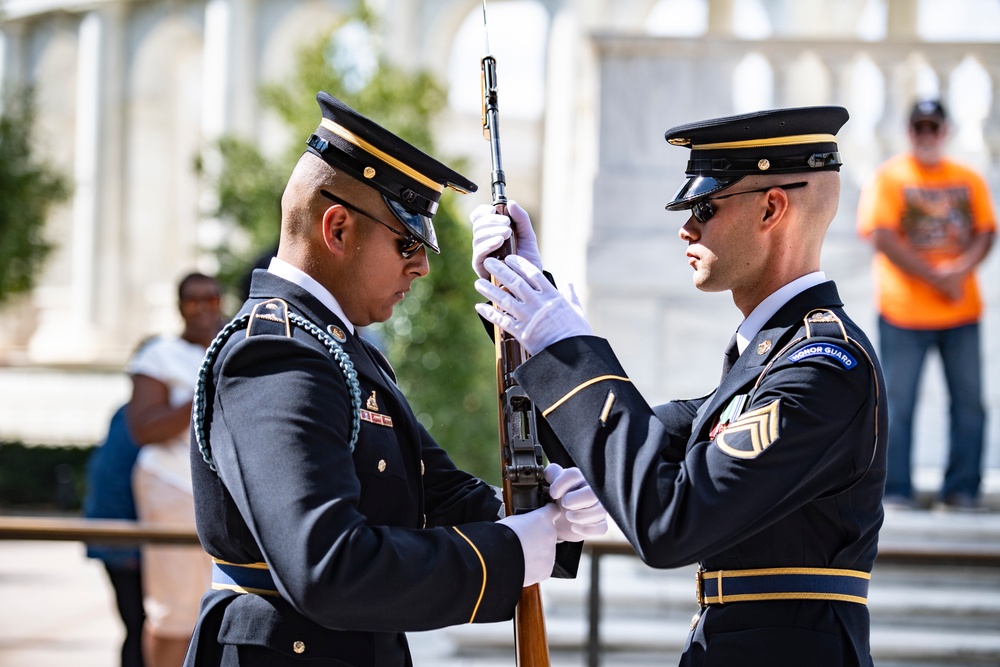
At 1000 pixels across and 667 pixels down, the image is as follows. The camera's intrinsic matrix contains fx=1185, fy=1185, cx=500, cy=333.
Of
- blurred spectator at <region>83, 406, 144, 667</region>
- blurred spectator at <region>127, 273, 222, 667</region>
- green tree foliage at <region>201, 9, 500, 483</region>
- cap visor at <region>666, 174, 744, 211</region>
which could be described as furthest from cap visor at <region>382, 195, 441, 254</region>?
→ green tree foliage at <region>201, 9, 500, 483</region>

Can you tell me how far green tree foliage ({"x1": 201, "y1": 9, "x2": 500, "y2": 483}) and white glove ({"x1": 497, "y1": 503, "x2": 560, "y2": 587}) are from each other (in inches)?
251

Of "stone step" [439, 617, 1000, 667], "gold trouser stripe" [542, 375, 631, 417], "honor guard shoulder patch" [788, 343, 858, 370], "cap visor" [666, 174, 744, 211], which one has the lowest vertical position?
"stone step" [439, 617, 1000, 667]

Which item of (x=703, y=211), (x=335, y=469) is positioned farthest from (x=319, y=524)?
(x=703, y=211)

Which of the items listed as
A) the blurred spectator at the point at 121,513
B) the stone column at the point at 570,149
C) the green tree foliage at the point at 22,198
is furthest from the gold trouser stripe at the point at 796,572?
the green tree foliage at the point at 22,198

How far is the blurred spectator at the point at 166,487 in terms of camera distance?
4.69 m

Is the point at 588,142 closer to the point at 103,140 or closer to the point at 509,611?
the point at 509,611

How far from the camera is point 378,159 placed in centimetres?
231

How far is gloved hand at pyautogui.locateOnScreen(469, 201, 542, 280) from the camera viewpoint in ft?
7.98

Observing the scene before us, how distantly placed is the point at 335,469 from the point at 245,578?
0.37 meters

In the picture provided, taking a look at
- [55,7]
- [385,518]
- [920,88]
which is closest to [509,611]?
[385,518]

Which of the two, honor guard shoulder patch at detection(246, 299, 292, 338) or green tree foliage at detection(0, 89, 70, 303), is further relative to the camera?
green tree foliage at detection(0, 89, 70, 303)

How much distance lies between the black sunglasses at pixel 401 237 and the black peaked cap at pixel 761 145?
557 millimetres

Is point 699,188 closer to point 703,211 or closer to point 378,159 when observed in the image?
point 703,211

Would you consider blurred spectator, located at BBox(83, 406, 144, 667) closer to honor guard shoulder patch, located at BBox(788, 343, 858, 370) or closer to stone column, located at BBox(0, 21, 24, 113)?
honor guard shoulder patch, located at BBox(788, 343, 858, 370)
